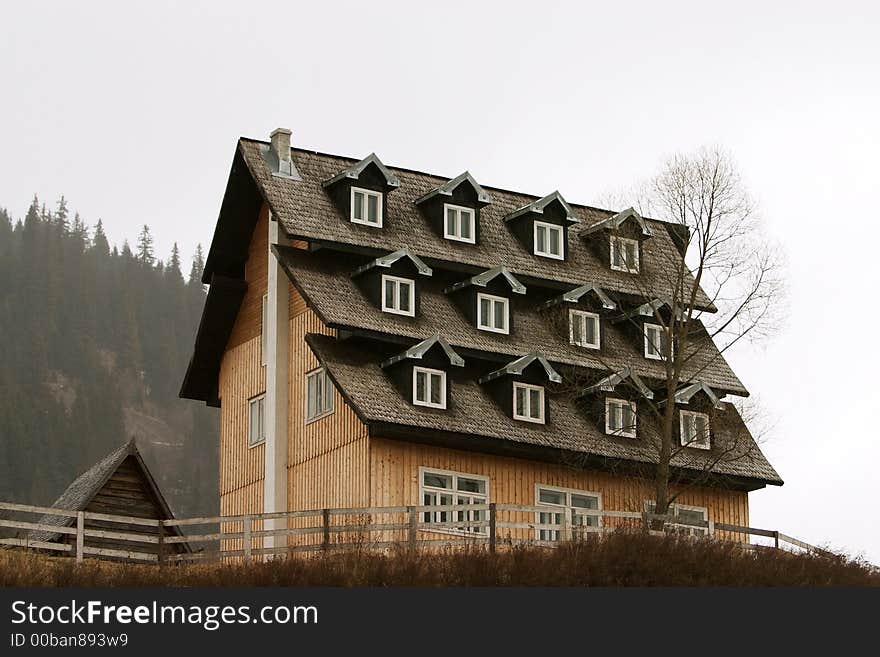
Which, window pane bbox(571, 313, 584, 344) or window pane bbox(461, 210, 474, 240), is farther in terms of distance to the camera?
window pane bbox(461, 210, 474, 240)

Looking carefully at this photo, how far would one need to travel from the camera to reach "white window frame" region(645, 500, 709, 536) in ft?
145

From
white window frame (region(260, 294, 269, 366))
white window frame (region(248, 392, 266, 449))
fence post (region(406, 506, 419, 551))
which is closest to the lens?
fence post (region(406, 506, 419, 551))

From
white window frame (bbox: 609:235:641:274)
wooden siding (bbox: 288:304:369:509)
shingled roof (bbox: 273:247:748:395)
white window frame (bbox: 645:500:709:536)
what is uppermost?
white window frame (bbox: 609:235:641:274)

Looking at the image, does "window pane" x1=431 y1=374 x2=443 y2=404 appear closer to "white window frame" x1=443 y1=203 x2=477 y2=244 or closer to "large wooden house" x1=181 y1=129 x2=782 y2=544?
"large wooden house" x1=181 y1=129 x2=782 y2=544

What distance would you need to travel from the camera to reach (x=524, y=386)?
48906 millimetres

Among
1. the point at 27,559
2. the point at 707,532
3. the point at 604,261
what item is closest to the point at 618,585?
the point at 707,532

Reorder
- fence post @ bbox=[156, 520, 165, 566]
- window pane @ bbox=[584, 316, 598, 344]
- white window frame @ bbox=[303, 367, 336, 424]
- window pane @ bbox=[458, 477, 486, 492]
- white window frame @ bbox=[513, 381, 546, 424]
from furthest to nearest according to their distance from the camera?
window pane @ bbox=[584, 316, 598, 344] → white window frame @ bbox=[513, 381, 546, 424] → white window frame @ bbox=[303, 367, 336, 424] → window pane @ bbox=[458, 477, 486, 492] → fence post @ bbox=[156, 520, 165, 566]

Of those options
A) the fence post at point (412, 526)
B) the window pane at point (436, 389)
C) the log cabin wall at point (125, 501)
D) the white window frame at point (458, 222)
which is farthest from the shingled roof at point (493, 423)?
the log cabin wall at point (125, 501)

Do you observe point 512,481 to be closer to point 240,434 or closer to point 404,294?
point 404,294

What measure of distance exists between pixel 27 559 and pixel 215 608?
12.7m

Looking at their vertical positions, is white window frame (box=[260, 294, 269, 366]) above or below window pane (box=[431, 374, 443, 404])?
above

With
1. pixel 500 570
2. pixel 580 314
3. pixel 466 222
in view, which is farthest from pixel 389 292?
pixel 500 570

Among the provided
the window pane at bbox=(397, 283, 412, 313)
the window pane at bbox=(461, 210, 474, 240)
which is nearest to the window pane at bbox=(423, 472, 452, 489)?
the window pane at bbox=(397, 283, 412, 313)

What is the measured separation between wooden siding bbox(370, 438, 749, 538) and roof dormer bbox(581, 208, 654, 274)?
6.70m
